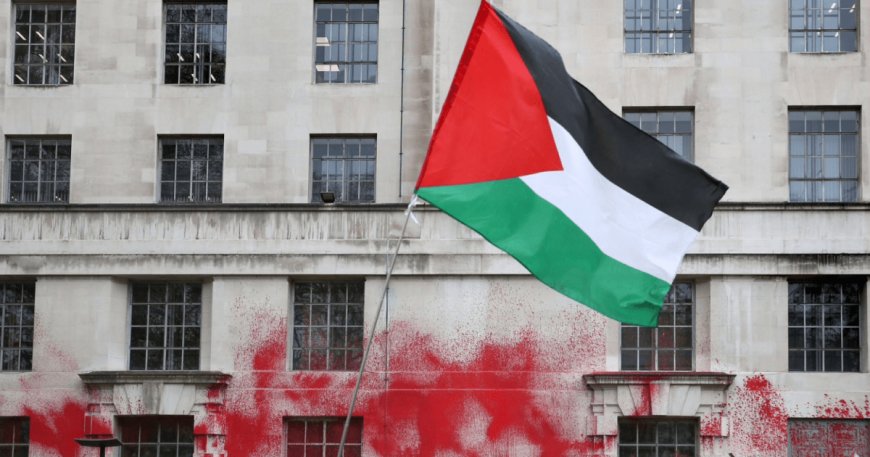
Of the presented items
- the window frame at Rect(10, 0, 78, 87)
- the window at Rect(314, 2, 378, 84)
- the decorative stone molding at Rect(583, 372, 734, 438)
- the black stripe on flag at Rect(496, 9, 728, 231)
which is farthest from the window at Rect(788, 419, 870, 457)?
the window frame at Rect(10, 0, 78, 87)

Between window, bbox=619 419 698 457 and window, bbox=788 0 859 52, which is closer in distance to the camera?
window, bbox=619 419 698 457

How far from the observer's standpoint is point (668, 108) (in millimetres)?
35656

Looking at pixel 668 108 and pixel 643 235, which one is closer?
pixel 643 235

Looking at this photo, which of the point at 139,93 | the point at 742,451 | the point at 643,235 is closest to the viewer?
the point at 643,235

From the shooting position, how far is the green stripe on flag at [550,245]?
19.8 m

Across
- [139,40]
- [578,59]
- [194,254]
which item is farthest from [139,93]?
[578,59]

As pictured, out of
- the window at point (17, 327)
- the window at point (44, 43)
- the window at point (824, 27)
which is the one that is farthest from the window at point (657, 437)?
the window at point (44, 43)

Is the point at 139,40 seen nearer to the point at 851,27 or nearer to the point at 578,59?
the point at 578,59

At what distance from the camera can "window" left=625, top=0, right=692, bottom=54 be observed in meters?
36.0

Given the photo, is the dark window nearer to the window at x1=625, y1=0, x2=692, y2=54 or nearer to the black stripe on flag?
the window at x1=625, y1=0, x2=692, y2=54

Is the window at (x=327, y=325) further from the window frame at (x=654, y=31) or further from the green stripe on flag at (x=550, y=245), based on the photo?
the green stripe on flag at (x=550, y=245)

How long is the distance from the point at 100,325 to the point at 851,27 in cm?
1905

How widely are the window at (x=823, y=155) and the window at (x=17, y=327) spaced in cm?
1834

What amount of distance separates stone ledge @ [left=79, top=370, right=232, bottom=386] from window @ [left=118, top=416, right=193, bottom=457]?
0.93 metres
